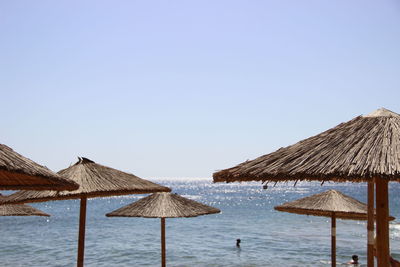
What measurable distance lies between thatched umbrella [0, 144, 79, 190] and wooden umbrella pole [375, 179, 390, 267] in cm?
349

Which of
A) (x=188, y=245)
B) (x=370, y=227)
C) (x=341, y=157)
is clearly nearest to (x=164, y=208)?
(x=370, y=227)

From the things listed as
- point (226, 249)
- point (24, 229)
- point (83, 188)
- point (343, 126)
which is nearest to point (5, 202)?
point (83, 188)

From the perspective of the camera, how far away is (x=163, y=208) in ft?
33.2

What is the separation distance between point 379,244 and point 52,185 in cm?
383

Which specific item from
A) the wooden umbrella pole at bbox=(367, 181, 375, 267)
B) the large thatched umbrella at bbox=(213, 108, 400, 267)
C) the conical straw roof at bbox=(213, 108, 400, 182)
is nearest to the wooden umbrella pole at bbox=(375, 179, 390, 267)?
the large thatched umbrella at bbox=(213, 108, 400, 267)

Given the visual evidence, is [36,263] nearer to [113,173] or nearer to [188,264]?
[188,264]

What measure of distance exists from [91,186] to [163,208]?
3404mm

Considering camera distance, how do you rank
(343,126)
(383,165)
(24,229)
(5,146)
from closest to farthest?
(383,165)
(5,146)
(343,126)
(24,229)

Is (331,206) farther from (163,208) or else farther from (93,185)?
(93,185)

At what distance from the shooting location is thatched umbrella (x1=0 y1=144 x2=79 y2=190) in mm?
4363

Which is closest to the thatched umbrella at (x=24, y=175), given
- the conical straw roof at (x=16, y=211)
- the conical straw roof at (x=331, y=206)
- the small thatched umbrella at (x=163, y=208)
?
the small thatched umbrella at (x=163, y=208)

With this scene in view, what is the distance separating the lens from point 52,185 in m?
5.21

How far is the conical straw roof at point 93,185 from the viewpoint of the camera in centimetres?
685

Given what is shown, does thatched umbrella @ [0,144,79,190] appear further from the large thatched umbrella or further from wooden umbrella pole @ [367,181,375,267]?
wooden umbrella pole @ [367,181,375,267]
